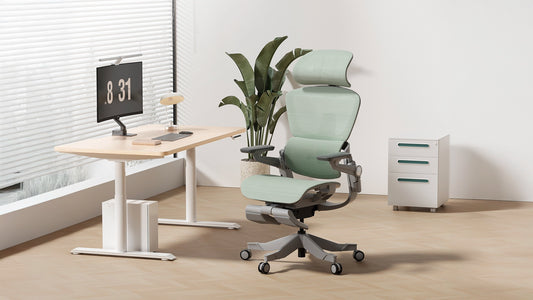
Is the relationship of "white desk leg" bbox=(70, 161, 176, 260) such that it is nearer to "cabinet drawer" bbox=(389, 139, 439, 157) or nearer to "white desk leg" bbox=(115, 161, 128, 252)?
"white desk leg" bbox=(115, 161, 128, 252)

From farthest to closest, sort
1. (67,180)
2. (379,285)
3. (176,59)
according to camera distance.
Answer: (176,59)
(67,180)
(379,285)

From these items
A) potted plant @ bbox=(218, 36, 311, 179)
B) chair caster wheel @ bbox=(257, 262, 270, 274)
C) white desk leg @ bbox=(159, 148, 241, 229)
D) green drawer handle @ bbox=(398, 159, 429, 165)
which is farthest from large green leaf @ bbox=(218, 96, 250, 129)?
chair caster wheel @ bbox=(257, 262, 270, 274)

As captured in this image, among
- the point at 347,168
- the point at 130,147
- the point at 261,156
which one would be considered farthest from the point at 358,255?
the point at 130,147

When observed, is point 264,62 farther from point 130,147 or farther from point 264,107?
point 130,147

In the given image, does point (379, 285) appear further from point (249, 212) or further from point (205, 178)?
point (205, 178)

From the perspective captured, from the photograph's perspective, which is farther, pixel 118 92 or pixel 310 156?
pixel 118 92

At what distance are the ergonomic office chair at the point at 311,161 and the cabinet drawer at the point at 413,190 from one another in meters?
1.63

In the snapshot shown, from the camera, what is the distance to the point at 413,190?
652cm

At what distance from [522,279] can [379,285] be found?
0.84 m

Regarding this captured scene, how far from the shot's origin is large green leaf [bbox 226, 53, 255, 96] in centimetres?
716

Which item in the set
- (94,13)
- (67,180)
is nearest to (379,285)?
(67,180)

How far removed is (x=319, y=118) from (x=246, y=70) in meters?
2.22

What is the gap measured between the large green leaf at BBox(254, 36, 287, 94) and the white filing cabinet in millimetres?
1334

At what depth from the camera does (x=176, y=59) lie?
782 centimetres
